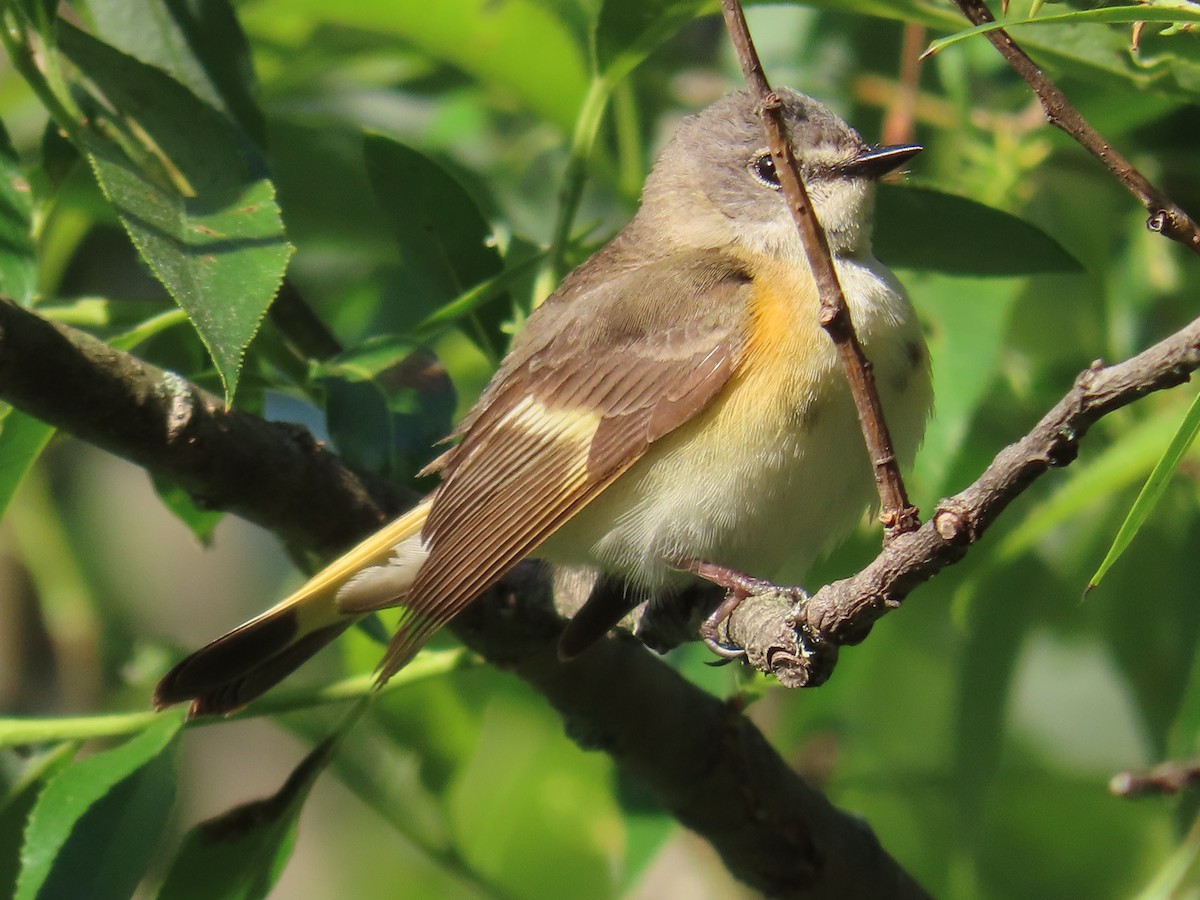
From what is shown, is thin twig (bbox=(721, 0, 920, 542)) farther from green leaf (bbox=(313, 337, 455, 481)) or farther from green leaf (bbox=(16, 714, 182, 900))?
green leaf (bbox=(16, 714, 182, 900))

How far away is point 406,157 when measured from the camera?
283cm

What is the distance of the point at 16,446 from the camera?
7.59 feet

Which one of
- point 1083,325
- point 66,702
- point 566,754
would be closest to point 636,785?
point 566,754

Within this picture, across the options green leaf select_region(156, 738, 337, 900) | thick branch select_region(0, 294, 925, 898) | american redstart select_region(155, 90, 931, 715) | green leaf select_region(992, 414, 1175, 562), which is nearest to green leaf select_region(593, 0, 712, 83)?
american redstart select_region(155, 90, 931, 715)

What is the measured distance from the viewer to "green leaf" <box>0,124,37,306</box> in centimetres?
239

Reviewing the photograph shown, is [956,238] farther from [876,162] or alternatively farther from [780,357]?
[780,357]

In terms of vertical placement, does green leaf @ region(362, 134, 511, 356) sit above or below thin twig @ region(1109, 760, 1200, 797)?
above

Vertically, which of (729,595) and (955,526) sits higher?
(729,595)

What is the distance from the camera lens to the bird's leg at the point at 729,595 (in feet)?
7.70

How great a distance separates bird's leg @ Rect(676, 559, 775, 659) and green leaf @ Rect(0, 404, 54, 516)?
3.61 ft

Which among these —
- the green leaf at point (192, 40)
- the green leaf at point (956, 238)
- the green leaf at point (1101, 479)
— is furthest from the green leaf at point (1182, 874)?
the green leaf at point (192, 40)

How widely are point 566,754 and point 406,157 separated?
5.61ft

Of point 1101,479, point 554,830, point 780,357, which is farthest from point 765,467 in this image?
point 554,830

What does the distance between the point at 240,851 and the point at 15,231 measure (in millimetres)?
1123
